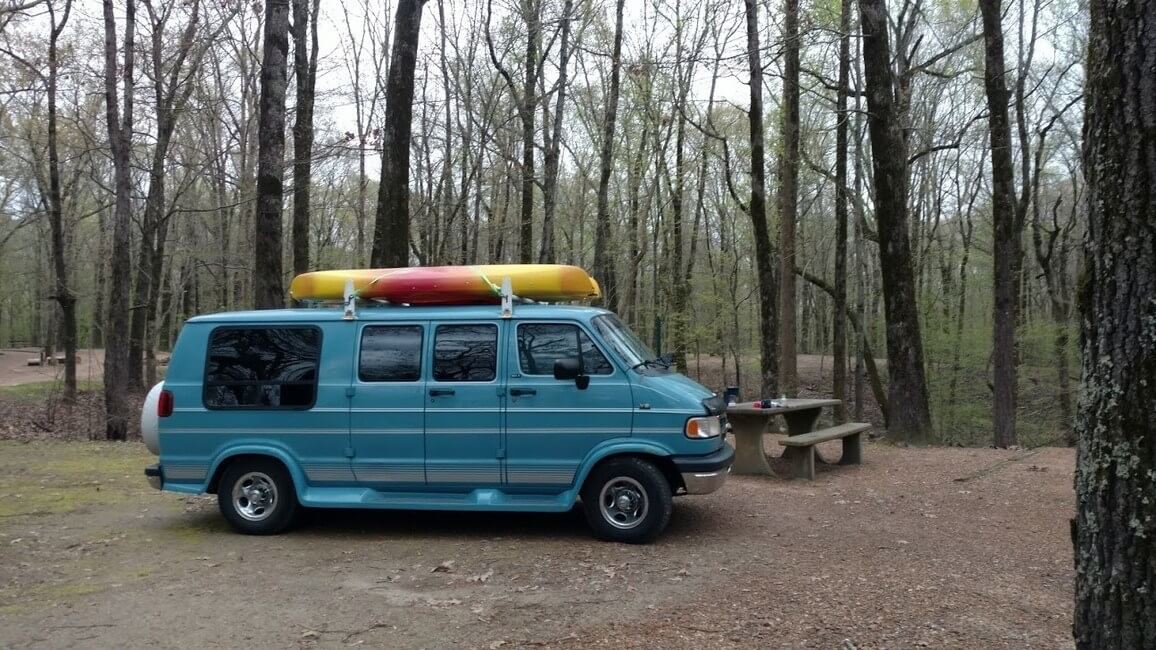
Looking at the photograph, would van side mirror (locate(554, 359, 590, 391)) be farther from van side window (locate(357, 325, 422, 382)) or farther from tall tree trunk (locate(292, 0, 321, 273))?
tall tree trunk (locate(292, 0, 321, 273))

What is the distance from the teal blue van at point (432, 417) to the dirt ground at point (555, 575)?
0.42 metres

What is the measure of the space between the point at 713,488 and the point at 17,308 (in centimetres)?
7321

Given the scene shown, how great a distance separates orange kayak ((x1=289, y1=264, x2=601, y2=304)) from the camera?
22.7ft

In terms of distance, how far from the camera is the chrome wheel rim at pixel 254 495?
697cm

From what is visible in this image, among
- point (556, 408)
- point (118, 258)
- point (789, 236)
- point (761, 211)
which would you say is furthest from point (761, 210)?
point (118, 258)

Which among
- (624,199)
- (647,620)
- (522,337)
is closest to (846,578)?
(647,620)

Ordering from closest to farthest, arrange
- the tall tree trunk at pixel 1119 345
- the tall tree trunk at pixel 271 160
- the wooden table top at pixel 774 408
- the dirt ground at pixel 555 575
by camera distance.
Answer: the tall tree trunk at pixel 1119 345
the dirt ground at pixel 555 575
the wooden table top at pixel 774 408
the tall tree trunk at pixel 271 160

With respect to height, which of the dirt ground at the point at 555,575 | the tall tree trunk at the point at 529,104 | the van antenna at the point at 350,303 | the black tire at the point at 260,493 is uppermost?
the tall tree trunk at the point at 529,104

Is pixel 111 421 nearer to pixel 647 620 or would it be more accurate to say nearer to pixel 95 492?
pixel 95 492

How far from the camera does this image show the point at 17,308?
6334 cm

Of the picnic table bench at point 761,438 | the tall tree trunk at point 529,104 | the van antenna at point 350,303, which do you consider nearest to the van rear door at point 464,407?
the van antenna at point 350,303

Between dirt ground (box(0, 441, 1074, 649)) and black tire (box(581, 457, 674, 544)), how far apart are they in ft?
0.43

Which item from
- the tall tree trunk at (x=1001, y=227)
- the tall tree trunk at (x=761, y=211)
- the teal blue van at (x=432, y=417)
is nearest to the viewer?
the teal blue van at (x=432, y=417)

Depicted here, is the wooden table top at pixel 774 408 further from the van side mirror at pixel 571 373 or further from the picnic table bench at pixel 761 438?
the van side mirror at pixel 571 373
